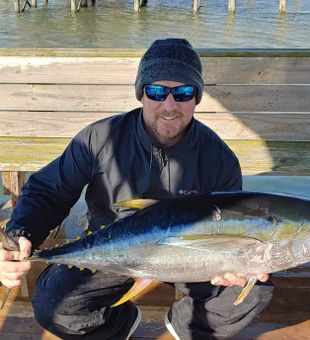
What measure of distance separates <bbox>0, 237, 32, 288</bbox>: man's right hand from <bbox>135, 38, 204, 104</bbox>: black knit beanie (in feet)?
3.12

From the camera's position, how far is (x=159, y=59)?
2346 mm

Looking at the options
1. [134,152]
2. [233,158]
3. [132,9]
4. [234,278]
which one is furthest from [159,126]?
[132,9]

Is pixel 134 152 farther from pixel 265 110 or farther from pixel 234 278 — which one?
pixel 265 110

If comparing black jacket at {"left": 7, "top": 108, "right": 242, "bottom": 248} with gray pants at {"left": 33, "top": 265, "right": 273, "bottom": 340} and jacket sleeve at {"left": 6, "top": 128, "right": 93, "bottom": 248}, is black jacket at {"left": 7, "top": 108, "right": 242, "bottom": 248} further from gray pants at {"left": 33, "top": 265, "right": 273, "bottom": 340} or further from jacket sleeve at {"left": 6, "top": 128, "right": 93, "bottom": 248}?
gray pants at {"left": 33, "top": 265, "right": 273, "bottom": 340}

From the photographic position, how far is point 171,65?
90.9 inches

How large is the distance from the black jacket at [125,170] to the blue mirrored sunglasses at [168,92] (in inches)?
8.9

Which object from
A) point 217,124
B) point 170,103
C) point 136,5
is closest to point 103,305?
point 170,103

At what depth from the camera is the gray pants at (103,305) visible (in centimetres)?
246

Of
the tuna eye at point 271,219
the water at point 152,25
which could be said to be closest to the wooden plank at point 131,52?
the tuna eye at point 271,219

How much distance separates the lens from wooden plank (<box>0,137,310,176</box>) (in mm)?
3664

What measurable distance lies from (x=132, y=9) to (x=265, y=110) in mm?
26252

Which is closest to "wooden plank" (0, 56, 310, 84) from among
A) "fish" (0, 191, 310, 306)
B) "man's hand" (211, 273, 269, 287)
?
"fish" (0, 191, 310, 306)

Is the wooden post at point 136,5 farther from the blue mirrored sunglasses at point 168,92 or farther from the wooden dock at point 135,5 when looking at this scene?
the blue mirrored sunglasses at point 168,92

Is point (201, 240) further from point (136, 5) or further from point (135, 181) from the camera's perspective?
point (136, 5)
